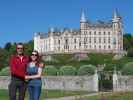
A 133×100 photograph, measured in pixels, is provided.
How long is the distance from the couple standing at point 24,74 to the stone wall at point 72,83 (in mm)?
28508

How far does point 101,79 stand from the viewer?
43062 millimetres

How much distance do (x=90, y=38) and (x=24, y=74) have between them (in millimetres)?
127575

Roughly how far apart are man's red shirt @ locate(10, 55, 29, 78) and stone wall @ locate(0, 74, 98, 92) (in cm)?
2863

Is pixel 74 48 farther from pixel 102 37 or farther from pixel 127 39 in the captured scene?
pixel 127 39

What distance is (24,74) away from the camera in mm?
11820

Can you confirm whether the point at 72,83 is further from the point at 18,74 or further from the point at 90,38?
the point at 90,38

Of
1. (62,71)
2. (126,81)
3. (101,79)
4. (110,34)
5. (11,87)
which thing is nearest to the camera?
(11,87)

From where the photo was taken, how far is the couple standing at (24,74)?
11.8 meters

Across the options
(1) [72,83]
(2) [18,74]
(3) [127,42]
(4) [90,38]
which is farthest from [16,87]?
(3) [127,42]

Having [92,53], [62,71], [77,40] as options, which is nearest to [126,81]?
[62,71]

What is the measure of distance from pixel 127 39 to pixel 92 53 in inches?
1166

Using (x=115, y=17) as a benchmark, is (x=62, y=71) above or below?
below

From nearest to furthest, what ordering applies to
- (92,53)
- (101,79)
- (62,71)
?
(101,79) → (62,71) → (92,53)

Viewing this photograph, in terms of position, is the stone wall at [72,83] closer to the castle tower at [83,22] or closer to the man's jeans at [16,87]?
the man's jeans at [16,87]
